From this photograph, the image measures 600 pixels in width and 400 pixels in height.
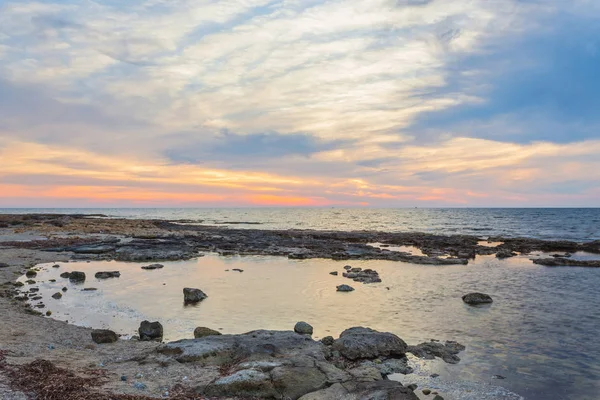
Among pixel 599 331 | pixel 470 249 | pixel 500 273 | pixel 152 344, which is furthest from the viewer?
pixel 470 249

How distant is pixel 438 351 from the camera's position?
13953 mm

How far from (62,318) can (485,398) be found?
16.9 meters

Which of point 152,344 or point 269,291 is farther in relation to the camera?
point 269,291

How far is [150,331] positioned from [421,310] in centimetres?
1282

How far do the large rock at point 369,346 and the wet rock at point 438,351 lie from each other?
51 centimetres

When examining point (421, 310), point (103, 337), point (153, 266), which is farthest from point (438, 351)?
point (153, 266)

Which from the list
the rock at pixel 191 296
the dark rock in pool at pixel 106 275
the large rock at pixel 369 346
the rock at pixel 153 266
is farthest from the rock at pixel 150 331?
the rock at pixel 153 266

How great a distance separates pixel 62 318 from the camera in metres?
17.8

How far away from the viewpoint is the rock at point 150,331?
15.2 metres

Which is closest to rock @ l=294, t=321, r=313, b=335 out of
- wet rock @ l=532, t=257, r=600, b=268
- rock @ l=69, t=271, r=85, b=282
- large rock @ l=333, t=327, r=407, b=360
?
large rock @ l=333, t=327, r=407, b=360

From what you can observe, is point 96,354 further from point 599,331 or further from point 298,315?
point 599,331

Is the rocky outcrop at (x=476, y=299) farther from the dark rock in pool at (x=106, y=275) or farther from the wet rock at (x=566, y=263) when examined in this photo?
the dark rock in pool at (x=106, y=275)

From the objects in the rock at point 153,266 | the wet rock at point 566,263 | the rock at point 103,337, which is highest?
the rock at point 103,337

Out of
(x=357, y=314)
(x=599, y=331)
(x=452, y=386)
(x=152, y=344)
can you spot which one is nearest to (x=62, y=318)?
(x=152, y=344)
